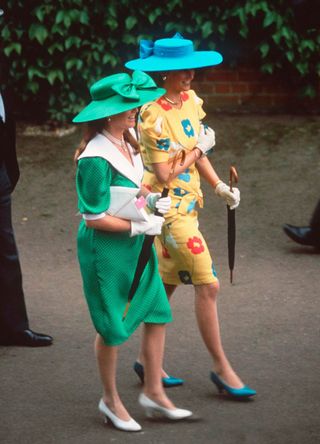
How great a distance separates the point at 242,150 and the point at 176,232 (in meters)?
4.86

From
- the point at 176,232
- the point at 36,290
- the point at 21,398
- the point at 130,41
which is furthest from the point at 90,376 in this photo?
the point at 130,41

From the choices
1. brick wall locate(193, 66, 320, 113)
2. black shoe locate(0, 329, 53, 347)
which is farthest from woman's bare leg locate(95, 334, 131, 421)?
brick wall locate(193, 66, 320, 113)

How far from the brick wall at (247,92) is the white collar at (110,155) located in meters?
5.94

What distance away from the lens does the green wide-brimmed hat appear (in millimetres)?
5184

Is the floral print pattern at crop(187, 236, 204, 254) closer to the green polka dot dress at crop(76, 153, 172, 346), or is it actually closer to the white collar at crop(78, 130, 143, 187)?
the green polka dot dress at crop(76, 153, 172, 346)

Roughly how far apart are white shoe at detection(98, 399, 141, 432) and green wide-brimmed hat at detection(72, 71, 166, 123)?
1324 mm

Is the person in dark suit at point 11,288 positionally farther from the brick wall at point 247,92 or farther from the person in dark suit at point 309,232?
the brick wall at point 247,92

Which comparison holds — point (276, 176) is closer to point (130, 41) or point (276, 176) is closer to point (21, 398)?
point (130, 41)

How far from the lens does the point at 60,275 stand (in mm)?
8062

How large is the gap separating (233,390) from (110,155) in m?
1.35

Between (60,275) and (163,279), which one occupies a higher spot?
(163,279)

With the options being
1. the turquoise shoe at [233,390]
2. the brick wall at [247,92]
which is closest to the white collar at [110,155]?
the turquoise shoe at [233,390]

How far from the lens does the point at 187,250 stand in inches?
→ 224

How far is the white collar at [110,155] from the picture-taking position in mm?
5172
